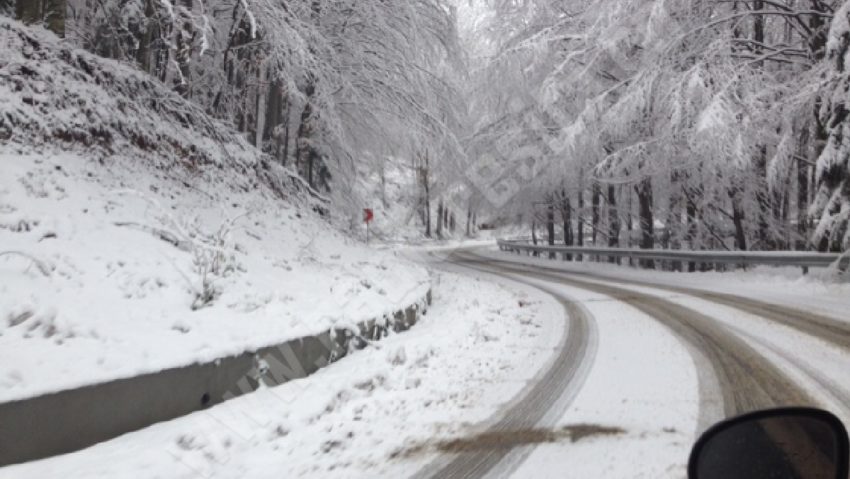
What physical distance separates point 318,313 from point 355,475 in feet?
9.10

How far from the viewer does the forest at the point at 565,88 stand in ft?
28.9

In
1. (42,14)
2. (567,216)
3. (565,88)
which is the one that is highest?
(565,88)

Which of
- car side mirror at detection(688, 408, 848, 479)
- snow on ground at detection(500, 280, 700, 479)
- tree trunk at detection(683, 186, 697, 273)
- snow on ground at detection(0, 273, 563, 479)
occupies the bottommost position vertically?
snow on ground at detection(0, 273, 563, 479)

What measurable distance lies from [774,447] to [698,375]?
9.30 feet

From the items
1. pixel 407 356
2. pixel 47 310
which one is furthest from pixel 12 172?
pixel 407 356

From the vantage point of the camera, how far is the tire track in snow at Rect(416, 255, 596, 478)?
2.67 metres

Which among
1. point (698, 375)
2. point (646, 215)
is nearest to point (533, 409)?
point (698, 375)

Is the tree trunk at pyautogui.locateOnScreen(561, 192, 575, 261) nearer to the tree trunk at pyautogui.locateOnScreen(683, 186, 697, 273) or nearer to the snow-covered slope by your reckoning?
the tree trunk at pyautogui.locateOnScreen(683, 186, 697, 273)

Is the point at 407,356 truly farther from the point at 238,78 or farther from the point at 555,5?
the point at 555,5

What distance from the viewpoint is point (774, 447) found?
1.47 metres

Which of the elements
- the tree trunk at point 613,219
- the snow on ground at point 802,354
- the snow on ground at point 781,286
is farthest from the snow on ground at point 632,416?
the tree trunk at point 613,219

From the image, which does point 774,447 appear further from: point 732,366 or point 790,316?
point 790,316

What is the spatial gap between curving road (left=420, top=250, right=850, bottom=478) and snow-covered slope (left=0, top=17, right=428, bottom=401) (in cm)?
217

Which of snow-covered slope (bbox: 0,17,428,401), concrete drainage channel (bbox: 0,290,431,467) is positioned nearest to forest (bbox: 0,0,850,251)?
snow-covered slope (bbox: 0,17,428,401)
